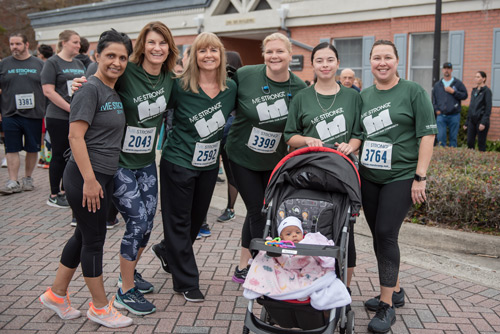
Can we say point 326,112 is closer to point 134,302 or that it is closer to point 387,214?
point 387,214

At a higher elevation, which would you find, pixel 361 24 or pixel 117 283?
pixel 361 24

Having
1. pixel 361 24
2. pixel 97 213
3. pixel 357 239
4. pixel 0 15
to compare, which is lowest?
pixel 357 239

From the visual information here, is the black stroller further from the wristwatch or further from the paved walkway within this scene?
the paved walkway

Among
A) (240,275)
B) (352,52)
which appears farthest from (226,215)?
(352,52)

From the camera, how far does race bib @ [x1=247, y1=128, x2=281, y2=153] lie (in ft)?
14.4

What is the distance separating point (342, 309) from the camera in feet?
10.4

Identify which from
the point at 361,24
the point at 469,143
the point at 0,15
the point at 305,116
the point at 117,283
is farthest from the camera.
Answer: the point at 0,15

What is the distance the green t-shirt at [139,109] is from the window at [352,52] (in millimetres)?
11888

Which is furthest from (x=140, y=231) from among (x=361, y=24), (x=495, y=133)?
(x=361, y=24)

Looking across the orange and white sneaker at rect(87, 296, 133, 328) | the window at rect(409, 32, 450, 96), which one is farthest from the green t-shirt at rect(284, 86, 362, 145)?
the window at rect(409, 32, 450, 96)

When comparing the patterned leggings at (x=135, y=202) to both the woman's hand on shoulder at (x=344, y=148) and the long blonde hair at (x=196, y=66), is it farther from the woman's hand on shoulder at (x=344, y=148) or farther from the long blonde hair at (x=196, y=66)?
the woman's hand on shoulder at (x=344, y=148)

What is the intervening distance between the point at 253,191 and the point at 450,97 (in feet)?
A: 28.1

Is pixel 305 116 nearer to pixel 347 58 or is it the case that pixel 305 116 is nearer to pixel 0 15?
pixel 347 58

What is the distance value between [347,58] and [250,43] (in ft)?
17.3
